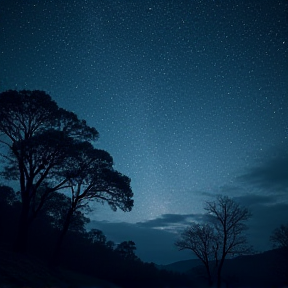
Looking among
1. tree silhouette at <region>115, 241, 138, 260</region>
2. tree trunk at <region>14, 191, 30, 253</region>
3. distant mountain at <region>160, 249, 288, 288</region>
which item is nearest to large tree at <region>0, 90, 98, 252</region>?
tree trunk at <region>14, 191, 30, 253</region>

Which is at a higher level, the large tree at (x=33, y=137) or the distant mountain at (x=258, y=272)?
the large tree at (x=33, y=137)

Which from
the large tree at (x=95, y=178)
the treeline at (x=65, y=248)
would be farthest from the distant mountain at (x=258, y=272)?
the large tree at (x=95, y=178)

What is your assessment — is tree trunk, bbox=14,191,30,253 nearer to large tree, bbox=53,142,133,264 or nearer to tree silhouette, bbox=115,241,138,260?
large tree, bbox=53,142,133,264

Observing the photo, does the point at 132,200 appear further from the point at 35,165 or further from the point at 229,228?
the point at 229,228

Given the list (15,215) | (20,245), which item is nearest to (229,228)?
(20,245)

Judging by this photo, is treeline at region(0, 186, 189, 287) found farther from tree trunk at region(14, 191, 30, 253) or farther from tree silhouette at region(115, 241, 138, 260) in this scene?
tree silhouette at region(115, 241, 138, 260)

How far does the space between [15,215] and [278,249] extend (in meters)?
47.2

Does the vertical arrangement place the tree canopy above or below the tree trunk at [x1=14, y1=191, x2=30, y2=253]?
above

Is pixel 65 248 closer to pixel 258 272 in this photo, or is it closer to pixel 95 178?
pixel 95 178

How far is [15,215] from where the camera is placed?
1373 inches

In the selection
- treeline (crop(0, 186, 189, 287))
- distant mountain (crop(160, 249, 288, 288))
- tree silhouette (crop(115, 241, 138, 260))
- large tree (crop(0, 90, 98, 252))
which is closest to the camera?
large tree (crop(0, 90, 98, 252))

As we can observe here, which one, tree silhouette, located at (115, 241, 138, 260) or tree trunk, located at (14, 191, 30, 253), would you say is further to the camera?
tree silhouette, located at (115, 241, 138, 260)

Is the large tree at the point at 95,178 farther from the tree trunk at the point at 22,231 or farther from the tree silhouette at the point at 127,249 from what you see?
the tree silhouette at the point at 127,249

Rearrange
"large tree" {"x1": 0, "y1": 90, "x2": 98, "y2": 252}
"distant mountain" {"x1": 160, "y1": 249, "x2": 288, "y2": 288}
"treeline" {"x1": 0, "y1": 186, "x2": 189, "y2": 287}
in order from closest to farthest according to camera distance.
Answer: "large tree" {"x1": 0, "y1": 90, "x2": 98, "y2": 252} < "treeline" {"x1": 0, "y1": 186, "x2": 189, "y2": 287} < "distant mountain" {"x1": 160, "y1": 249, "x2": 288, "y2": 288}
